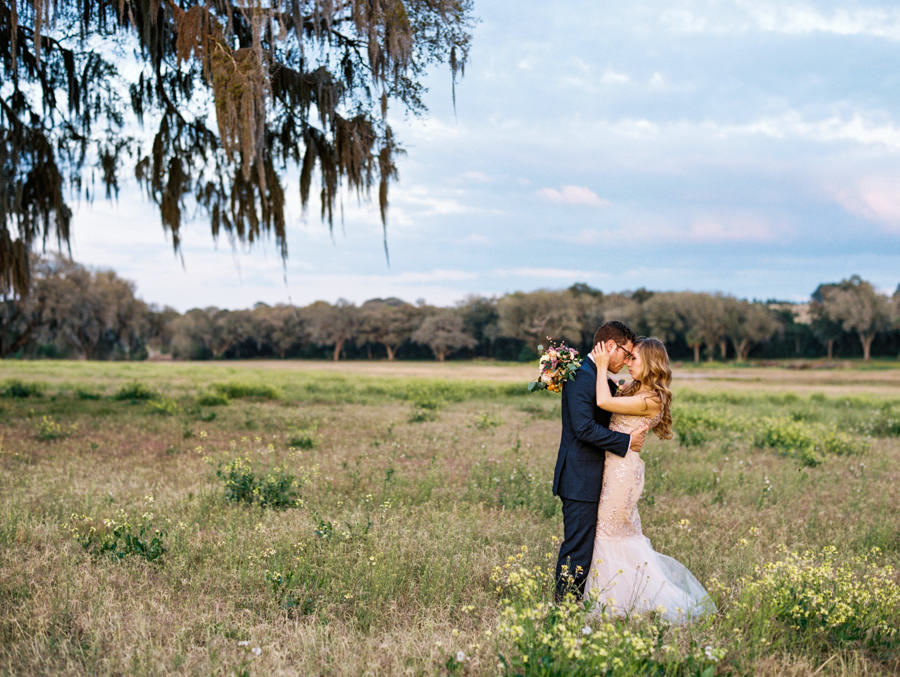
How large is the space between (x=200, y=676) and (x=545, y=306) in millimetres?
61667

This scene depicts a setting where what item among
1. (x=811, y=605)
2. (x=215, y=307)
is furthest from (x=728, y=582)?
(x=215, y=307)

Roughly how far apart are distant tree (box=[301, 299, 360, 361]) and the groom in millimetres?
74200

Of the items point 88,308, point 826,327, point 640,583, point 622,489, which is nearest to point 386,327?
point 88,308

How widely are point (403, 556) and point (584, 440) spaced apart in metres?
1.73

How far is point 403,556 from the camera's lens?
461cm

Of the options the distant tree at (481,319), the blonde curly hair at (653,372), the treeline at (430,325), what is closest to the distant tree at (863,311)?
the treeline at (430,325)

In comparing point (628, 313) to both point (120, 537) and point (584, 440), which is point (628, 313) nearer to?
point (584, 440)

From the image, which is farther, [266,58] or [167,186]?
[167,186]

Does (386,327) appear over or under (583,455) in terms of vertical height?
over

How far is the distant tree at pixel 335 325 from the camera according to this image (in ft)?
252

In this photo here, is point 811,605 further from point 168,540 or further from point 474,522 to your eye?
point 168,540

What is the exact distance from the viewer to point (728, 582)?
4.41 m

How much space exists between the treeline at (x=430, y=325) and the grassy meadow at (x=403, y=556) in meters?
38.6

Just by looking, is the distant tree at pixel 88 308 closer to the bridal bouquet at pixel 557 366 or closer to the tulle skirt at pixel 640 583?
the bridal bouquet at pixel 557 366
